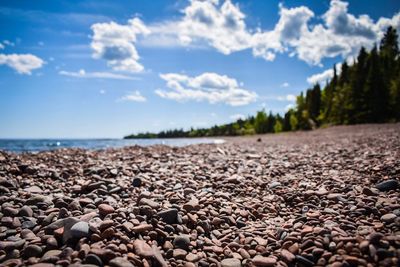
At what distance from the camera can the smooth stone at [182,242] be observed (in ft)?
11.8

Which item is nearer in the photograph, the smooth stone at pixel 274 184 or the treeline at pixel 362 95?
the smooth stone at pixel 274 184

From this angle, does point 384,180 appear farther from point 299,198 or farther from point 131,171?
point 131,171

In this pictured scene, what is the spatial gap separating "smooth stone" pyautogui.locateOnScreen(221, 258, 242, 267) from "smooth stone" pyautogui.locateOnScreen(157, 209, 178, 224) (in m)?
1.19

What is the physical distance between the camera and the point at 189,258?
11.0ft

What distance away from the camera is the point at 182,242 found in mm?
3645

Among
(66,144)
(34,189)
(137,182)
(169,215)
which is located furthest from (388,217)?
(66,144)

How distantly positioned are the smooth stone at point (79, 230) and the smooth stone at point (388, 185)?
18.2 ft

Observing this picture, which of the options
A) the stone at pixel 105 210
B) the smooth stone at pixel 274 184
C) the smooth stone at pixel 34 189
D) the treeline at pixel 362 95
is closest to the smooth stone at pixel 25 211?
the stone at pixel 105 210

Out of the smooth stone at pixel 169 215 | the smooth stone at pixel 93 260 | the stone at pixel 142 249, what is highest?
the smooth stone at pixel 169 215

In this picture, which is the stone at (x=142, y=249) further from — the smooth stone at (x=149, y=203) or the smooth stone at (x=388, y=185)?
the smooth stone at (x=388, y=185)

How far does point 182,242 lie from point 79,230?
145 cm

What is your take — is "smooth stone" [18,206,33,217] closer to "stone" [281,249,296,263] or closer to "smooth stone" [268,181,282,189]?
"stone" [281,249,296,263]

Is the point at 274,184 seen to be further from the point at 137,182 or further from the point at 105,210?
the point at 105,210

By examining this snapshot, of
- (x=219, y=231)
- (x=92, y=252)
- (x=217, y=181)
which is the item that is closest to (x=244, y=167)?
(x=217, y=181)
